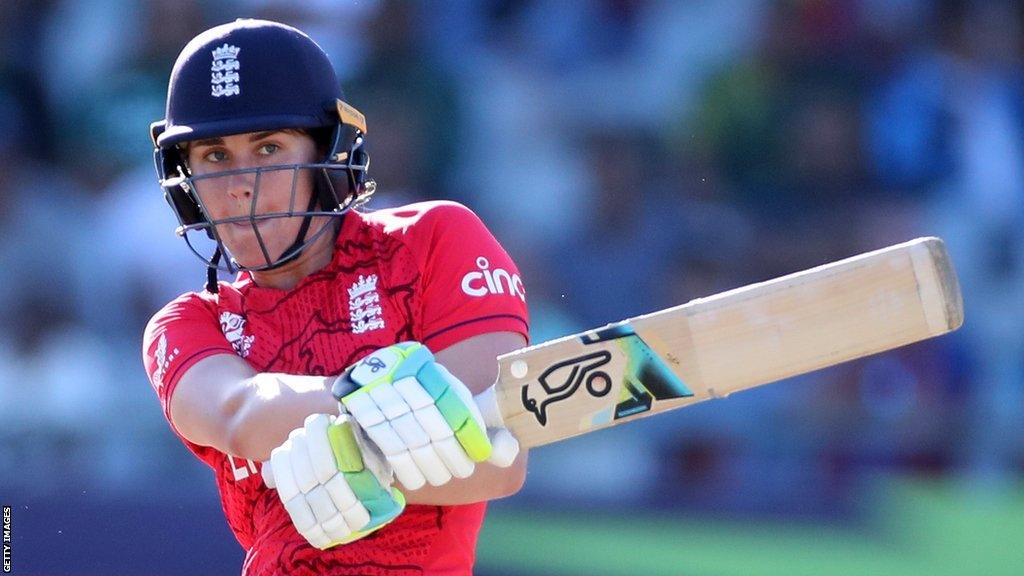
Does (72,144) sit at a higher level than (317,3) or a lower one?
lower

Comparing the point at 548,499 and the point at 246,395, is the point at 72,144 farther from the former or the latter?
the point at 246,395

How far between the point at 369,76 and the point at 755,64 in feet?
5.13

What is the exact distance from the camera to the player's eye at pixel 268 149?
276cm

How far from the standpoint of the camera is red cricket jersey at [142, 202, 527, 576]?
2568 millimetres

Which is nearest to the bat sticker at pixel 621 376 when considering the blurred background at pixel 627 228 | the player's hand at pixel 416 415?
the player's hand at pixel 416 415

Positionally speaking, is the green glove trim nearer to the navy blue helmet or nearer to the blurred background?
the navy blue helmet

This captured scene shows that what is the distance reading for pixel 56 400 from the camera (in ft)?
18.3

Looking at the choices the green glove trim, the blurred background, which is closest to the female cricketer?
the green glove trim

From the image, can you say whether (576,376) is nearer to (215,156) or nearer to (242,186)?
(242,186)

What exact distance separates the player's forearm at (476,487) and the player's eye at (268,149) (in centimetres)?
73

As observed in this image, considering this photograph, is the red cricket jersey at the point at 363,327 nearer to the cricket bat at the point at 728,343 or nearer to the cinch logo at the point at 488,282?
→ the cinch logo at the point at 488,282

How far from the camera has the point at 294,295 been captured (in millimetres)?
2752

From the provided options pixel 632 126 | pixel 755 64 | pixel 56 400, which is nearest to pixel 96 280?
pixel 56 400

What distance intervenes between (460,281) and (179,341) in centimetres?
55
